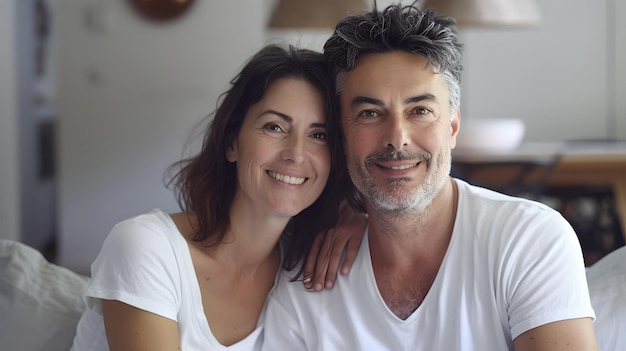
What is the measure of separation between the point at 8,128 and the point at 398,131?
3.04 m

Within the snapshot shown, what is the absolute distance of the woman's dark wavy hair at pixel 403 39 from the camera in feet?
5.35

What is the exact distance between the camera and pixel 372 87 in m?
1.65

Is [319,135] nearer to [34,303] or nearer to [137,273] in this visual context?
[137,273]

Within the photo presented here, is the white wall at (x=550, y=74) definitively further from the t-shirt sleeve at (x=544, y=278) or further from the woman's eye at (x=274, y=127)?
the t-shirt sleeve at (x=544, y=278)

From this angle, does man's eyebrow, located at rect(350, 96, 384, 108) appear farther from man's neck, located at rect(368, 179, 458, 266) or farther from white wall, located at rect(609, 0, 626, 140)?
white wall, located at rect(609, 0, 626, 140)

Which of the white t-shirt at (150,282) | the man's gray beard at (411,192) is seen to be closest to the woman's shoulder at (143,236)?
the white t-shirt at (150,282)

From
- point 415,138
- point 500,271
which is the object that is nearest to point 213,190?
point 415,138

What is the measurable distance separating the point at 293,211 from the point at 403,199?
27 cm

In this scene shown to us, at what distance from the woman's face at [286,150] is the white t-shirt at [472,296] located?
20 centimetres

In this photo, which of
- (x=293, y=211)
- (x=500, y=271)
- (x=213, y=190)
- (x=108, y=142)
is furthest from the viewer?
(x=108, y=142)

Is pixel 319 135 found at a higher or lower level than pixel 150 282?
higher

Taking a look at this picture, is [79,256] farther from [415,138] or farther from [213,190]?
[415,138]

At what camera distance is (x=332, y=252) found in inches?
68.6

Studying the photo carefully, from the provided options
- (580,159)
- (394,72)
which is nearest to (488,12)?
(580,159)
